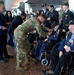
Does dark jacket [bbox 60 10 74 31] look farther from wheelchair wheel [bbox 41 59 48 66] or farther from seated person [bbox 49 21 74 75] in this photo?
seated person [bbox 49 21 74 75]

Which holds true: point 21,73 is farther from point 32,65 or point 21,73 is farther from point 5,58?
point 5,58

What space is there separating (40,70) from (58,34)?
83 cm

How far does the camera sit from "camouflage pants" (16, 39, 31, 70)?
4.48 meters

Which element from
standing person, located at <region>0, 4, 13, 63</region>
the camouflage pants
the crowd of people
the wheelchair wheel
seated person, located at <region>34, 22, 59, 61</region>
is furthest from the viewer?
standing person, located at <region>0, 4, 13, 63</region>

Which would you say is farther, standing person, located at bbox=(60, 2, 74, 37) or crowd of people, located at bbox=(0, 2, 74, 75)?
standing person, located at bbox=(60, 2, 74, 37)

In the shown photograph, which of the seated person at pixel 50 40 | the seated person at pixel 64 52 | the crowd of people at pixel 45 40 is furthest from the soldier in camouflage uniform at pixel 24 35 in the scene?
the seated person at pixel 64 52

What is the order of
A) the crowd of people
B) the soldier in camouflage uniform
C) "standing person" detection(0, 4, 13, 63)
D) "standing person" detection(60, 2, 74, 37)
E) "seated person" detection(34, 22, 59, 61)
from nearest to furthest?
the crowd of people → the soldier in camouflage uniform → "seated person" detection(34, 22, 59, 61) → "standing person" detection(60, 2, 74, 37) → "standing person" detection(0, 4, 13, 63)

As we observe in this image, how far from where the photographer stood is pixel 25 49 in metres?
4.54

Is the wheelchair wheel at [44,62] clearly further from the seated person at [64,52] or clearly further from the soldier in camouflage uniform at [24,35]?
the seated person at [64,52]

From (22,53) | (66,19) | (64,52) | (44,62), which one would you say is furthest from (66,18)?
(64,52)

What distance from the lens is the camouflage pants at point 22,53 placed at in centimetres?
448

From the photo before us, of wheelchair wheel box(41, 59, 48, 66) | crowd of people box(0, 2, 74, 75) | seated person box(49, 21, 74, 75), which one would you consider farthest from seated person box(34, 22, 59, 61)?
seated person box(49, 21, 74, 75)

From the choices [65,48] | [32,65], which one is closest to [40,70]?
[32,65]

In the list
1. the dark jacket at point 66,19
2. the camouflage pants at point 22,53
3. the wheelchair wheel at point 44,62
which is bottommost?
the wheelchair wheel at point 44,62
